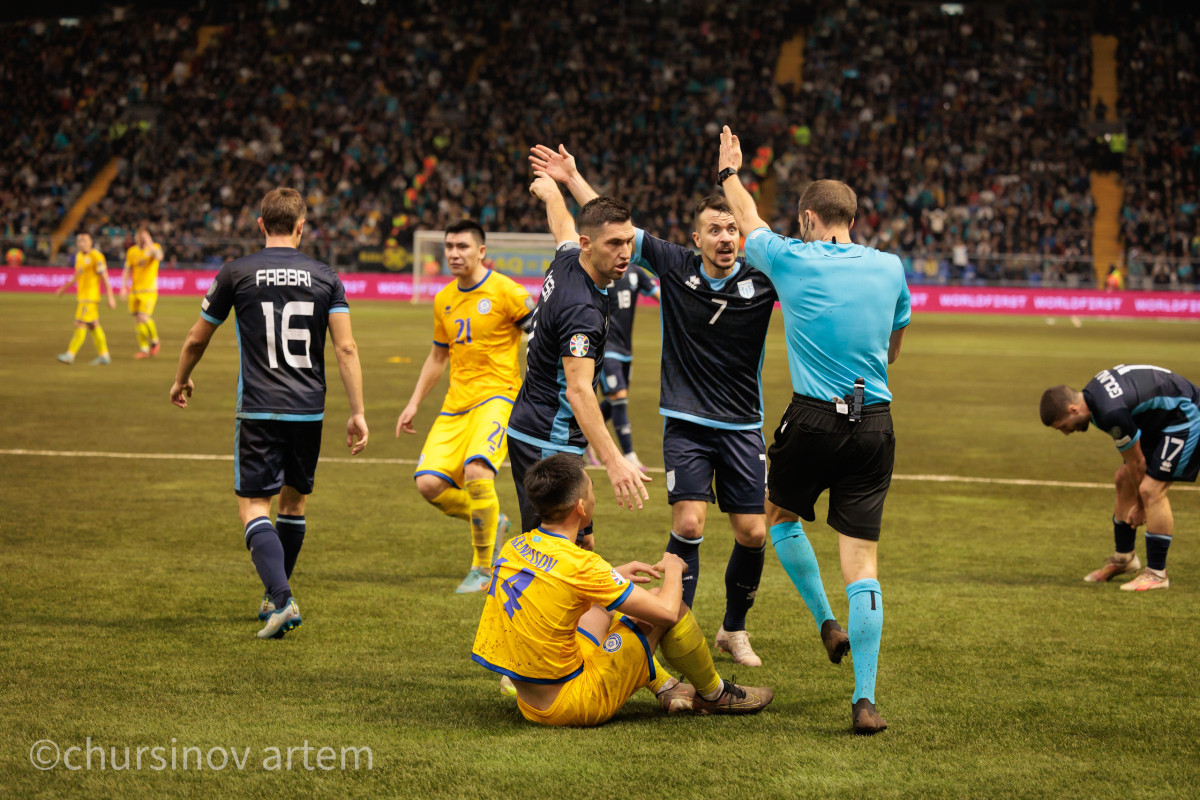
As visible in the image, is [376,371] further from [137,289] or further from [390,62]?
[390,62]

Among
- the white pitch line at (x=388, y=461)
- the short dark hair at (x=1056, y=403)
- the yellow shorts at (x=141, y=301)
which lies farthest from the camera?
the yellow shorts at (x=141, y=301)

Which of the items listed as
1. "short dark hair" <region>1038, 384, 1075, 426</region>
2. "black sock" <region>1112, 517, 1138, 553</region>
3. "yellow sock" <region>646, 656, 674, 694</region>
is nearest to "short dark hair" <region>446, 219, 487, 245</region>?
"yellow sock" <region>646, 656, 674, 694</region>

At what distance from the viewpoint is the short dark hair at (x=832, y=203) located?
491 cm

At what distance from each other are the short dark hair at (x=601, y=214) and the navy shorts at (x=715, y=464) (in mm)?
1058

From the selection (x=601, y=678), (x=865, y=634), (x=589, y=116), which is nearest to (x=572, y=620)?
(x=601, y=678)

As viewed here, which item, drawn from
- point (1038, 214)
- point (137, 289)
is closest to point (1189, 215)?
point (1038, 214)

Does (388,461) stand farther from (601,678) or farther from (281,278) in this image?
(601,678)

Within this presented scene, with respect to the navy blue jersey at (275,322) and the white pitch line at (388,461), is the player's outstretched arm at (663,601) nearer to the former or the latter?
the navy blue jersey at (275,322)

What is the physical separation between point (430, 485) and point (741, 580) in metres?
2.21

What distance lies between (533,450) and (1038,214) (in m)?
36.1

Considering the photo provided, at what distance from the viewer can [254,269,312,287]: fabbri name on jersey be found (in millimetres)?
6125

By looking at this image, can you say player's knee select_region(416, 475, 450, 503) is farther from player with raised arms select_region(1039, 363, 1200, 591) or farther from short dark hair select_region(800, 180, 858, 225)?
player with raised arms select_region(1039, 363, 1200, 591)

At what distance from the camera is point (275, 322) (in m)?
6.17

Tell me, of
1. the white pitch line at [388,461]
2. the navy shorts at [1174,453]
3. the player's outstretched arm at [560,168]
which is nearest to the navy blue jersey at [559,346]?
the player's outstretched arm at [560,168]
